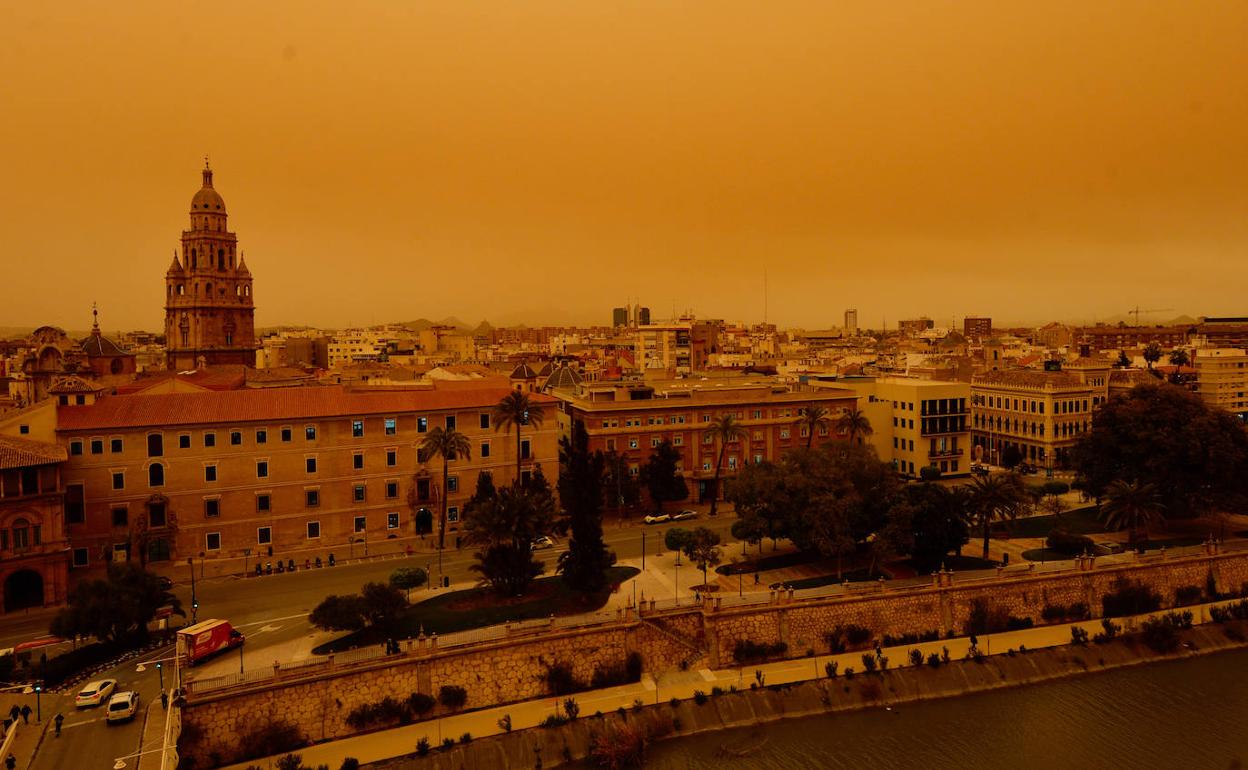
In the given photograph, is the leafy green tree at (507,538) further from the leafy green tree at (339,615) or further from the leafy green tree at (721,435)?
the leafy green tree at (721,435)

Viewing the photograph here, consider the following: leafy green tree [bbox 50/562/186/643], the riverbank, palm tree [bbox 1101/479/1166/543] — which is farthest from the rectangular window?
palm tree [bbox 1101/479/1166/543]

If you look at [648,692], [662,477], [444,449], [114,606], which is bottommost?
[648,692]

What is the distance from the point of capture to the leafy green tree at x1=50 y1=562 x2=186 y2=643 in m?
31.1

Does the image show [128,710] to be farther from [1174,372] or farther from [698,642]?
[1174,372]

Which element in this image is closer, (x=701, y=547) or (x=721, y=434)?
(x=701, y=547)

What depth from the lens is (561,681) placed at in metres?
32.7

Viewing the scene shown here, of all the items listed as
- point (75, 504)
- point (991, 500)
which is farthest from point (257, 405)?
point (991, 500)

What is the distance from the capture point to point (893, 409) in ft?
225

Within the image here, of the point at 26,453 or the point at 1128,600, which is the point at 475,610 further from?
the point at 1128,600

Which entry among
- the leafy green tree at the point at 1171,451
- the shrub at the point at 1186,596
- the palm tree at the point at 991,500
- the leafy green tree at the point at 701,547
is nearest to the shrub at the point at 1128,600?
the shrub at the point at 1186,596

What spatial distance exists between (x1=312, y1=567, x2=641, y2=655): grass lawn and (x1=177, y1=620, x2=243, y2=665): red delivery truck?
134 inches

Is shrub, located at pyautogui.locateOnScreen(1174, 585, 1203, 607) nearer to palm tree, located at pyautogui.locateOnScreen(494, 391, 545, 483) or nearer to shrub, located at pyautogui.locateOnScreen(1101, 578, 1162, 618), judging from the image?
shrub, located at pyautogui.locateOnScreen(1101, 578, 1162, 618)

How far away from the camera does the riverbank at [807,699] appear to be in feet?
95.3

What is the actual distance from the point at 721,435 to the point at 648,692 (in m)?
27.9
